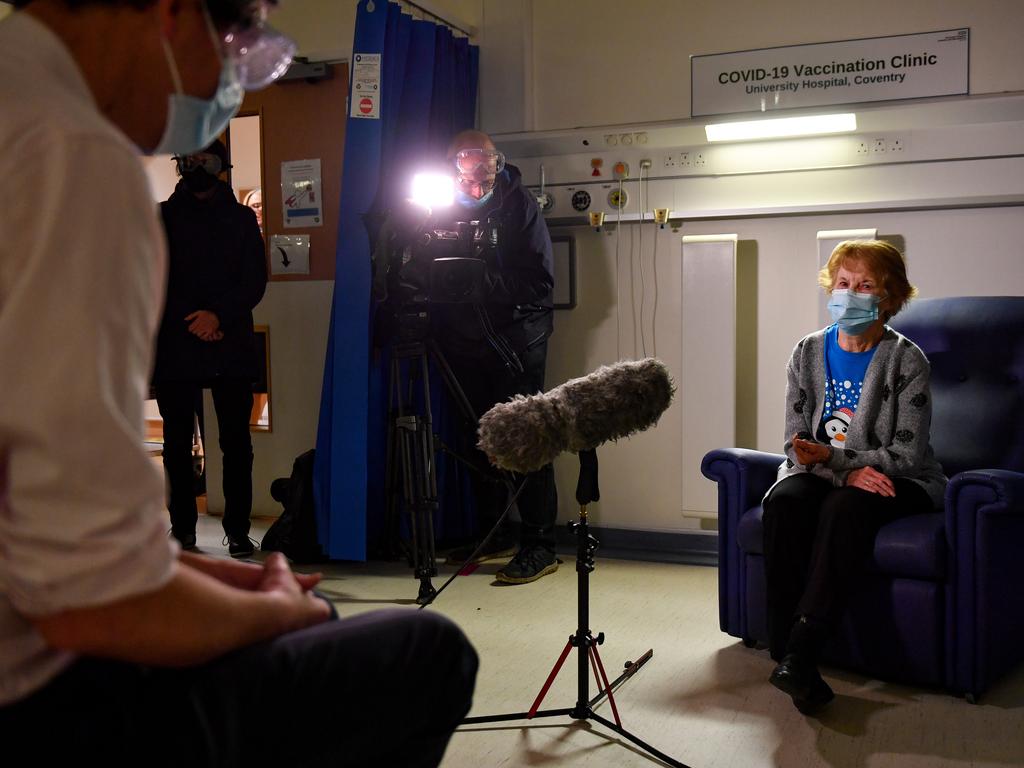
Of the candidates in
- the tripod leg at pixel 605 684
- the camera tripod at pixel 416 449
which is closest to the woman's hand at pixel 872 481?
the tripod leg at pixel 605 684

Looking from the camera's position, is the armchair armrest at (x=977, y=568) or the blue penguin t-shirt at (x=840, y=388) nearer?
the armchair armrest at (x=977, y=568)

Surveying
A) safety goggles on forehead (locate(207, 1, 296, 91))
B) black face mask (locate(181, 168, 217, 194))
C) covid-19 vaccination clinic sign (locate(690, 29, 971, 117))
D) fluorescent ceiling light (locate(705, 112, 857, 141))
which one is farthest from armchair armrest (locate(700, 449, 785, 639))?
black face mask (locate(181, 168, 217, 194))

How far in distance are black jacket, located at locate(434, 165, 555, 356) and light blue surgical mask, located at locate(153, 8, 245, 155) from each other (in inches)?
101

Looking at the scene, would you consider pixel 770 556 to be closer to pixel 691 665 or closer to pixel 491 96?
pixel 691 665

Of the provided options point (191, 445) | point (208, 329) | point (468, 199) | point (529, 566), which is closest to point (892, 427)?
point (529, 566)

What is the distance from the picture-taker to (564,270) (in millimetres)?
4051

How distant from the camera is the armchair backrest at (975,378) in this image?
279 centimetres

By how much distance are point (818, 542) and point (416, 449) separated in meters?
1.45

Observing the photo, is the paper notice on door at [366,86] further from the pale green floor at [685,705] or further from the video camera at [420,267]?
the pale green floor at [685,705]

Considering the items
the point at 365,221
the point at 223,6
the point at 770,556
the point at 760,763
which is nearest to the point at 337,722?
the point at 223,6

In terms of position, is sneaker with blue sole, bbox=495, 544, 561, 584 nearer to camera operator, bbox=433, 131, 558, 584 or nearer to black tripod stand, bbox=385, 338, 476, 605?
camera operator, bbox=433, 131, 558, 584

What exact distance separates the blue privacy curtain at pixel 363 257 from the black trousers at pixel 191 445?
369mm

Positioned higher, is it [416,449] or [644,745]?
[416,449]

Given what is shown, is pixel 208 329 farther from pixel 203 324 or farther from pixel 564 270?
pixel 564 270
